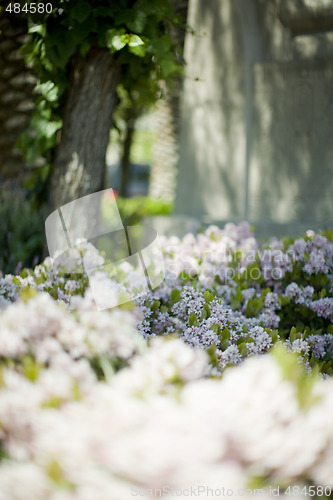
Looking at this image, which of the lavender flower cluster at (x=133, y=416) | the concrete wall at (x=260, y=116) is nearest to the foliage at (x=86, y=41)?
the concrete wall at (x=260, y=116)

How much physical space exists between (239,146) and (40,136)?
2.18 m

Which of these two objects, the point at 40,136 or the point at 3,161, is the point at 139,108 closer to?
the point at 3,161

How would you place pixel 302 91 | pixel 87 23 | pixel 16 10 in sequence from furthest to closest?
pixel 302 91 < pixel 16 10 < pixel 87 23

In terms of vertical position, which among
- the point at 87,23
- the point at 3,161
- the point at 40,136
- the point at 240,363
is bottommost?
the point at 240,363

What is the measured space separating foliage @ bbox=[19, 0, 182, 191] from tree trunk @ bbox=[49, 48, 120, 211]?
0.27 feet

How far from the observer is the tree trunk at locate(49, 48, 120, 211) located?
13.8 ft

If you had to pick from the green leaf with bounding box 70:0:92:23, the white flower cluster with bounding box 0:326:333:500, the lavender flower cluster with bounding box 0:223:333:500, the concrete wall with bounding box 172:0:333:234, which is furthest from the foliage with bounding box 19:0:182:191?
the white flower cluster with bounding box 0:326:333:500

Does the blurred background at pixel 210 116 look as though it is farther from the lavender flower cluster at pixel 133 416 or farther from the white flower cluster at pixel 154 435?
the white flower cluster at pixel 154 435

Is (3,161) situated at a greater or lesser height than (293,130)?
greater

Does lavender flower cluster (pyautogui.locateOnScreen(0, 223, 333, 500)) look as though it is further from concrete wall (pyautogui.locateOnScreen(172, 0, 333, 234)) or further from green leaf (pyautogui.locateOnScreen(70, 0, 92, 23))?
concrete wall (pyautogui.locateOnScreen(172, 0, 333, 234))

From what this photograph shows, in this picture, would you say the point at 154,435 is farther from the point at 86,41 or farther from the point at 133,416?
the point at 86,41

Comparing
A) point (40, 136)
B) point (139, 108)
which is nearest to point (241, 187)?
point (40, 136)

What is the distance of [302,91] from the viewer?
5340 mm

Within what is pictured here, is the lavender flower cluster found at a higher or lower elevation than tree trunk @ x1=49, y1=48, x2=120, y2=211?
lower
